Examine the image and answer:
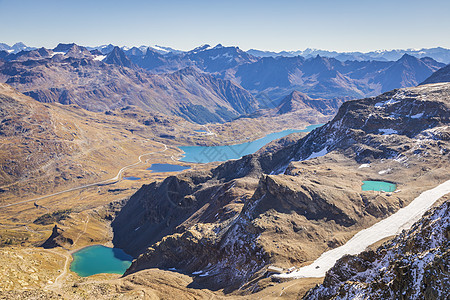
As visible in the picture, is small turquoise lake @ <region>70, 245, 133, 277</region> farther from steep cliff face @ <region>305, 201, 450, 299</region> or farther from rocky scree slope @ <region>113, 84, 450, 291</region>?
steep cliff face @ <region>305, 201, 450, 299</region>

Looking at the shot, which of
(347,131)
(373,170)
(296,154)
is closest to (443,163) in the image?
(373,170)

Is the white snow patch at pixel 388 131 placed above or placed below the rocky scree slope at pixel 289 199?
above

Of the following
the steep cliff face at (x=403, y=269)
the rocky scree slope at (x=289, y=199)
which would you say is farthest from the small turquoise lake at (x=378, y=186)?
the steep cliff face at (x=403, y=269)

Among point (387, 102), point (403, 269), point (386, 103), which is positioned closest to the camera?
point (403, 269)

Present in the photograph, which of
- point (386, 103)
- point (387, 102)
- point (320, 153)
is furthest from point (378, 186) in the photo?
point (387, 102)

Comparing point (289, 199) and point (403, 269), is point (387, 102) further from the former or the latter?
point (403, 269)

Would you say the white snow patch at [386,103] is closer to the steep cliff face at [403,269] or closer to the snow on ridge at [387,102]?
the snow on ridge at [387,102]
